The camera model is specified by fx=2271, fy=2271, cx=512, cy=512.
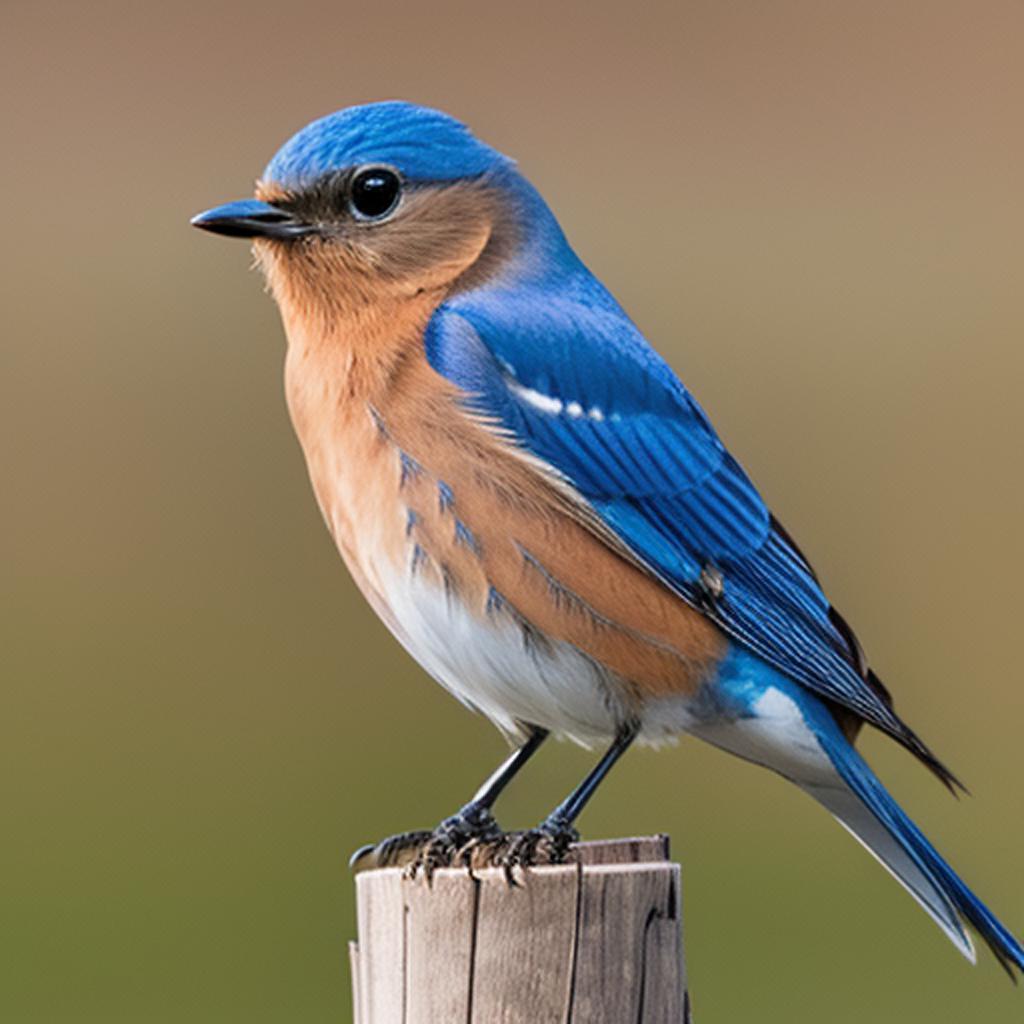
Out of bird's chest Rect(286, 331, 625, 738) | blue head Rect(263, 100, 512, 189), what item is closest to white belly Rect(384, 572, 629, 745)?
bird's chest Rect(286, 331, 625, 738)

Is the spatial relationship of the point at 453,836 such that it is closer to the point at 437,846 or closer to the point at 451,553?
the point at 437,846

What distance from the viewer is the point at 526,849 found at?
4465 millimetres

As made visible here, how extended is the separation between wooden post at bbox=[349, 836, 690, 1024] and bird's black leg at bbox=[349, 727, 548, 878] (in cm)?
18

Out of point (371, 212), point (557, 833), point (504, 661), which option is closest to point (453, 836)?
point (557, 833)

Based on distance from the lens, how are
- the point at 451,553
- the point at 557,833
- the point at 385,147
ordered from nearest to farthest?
1. the point at 557,833
2. the point at 451,553
3. the point at 385,147

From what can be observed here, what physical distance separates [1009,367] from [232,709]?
531cm

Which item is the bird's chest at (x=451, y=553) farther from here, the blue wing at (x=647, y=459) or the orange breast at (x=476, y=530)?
the blue wing at (x=647, y=459)

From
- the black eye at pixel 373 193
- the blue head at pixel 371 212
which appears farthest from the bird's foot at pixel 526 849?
the black eye at pixel 373 193

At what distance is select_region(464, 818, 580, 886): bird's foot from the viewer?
4324mm

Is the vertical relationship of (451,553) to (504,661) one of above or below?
above

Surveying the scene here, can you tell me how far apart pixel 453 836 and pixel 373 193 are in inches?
58.5

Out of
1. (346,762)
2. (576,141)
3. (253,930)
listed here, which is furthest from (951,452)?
(253,930)

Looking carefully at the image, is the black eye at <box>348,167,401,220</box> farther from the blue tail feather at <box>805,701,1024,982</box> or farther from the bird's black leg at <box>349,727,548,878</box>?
the blue tail feather at <box>805,701,1024,982</box>

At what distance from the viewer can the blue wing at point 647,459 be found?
4988mm
